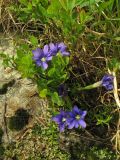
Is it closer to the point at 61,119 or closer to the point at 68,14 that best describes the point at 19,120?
the point at 61,119

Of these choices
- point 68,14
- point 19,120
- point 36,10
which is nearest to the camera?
Answer: point 68,14

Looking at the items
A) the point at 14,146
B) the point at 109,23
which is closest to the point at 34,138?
the point at 14,146

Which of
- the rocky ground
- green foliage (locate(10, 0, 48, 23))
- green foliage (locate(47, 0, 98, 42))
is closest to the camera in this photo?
green foliage (locate(47, 0, 98, 42))

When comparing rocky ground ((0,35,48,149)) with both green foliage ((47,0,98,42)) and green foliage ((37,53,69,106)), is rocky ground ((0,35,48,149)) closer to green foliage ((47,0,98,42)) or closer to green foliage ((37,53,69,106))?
green foliage ((37,53,69,106))

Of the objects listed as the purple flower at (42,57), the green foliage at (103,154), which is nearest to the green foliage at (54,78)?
the purple flower at (42,57)

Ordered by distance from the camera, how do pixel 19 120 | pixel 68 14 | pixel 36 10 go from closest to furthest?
pixel 68 14
pixel 36 10
pixel 19 120

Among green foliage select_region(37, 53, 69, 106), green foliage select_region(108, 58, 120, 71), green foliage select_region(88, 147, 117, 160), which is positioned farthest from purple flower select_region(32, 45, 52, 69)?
green foliage select_region(88, 147, 117, 160)

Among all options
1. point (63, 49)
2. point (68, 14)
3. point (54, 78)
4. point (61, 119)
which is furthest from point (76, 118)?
point (68, 14)

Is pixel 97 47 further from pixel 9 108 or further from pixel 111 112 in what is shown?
pixel 9 108
